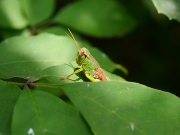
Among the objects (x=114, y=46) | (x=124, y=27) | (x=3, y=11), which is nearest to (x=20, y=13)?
(x=3, y=11)

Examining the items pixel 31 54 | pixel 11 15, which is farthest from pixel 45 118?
pixel 11 15

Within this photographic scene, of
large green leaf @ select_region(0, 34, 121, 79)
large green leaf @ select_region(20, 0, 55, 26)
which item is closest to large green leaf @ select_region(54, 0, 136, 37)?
large green leaf @ select_region(20, 0, 55, 26)

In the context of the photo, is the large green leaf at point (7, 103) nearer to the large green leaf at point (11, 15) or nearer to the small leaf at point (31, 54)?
the small leaf at point (31, 54)

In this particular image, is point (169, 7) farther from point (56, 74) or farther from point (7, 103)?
point (7, 103)

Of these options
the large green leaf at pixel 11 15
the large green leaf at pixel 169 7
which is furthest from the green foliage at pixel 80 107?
the large green leaf at pixel 11 15

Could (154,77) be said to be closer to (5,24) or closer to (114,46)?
(114,46)
